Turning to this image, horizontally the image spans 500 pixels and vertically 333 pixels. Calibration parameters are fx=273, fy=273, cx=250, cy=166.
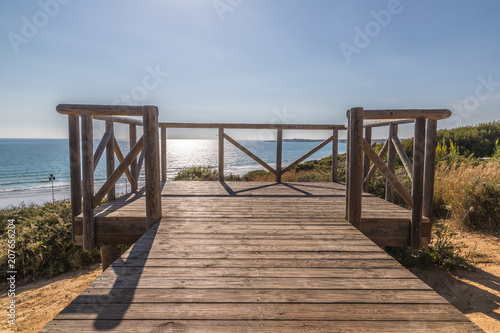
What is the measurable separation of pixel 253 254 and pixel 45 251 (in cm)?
640

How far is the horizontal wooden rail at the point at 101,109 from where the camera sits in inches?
115

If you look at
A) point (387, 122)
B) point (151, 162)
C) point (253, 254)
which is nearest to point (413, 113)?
point (387, 122)

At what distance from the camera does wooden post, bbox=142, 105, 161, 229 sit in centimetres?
293

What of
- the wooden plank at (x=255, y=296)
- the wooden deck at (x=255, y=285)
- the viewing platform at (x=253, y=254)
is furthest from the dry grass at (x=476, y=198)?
the wooden plank at (x=255, y=296)

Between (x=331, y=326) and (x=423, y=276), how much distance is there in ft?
12.8

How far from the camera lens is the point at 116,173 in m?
3.06

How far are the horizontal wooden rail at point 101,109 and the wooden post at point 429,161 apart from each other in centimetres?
325

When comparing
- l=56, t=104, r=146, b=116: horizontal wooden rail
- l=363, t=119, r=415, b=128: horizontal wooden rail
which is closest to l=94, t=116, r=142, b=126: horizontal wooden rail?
l=56, t=104, r=146, b=116: horizontal wooden rail

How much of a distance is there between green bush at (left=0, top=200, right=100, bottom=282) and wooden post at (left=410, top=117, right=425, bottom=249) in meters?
6.84

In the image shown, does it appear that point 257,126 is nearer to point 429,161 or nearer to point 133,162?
point 133,162

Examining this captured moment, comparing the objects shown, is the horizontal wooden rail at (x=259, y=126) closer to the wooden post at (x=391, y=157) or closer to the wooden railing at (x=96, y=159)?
the wooden post at (x=391, y=157)

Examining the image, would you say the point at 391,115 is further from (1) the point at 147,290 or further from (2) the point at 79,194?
(2) the point at 79,194

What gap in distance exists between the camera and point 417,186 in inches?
127

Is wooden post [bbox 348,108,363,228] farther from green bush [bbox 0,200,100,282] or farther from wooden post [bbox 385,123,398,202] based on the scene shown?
green bush [bbox 0,200,100,282]
